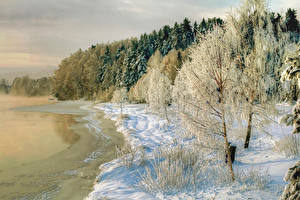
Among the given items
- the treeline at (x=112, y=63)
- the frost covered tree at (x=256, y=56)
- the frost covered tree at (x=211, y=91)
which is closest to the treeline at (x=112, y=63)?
the treeline at (x=112, y=63)

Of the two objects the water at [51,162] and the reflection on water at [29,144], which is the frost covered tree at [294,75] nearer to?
the water at [51,162]

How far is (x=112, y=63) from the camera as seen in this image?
246 feet

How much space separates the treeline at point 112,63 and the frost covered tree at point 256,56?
41168 mm

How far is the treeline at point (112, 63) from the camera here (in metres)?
54.5

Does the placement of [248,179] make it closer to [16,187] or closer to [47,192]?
[47,192]

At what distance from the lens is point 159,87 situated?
63.5 ft

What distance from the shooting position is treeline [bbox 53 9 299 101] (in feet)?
179

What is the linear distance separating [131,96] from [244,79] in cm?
3497

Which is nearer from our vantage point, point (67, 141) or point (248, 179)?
point (248, 179)

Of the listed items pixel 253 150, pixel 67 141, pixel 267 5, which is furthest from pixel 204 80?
pixel 67 141

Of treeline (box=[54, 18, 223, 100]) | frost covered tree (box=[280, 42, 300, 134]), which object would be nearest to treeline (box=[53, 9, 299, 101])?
treeline (box=[54, 18, 223, 100])

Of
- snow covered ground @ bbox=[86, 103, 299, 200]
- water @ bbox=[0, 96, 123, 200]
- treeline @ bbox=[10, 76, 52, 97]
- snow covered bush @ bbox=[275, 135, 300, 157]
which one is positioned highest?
treeline @ bbox=[10, 76, 52, 97]

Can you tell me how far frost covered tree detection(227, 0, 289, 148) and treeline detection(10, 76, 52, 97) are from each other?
131 metres

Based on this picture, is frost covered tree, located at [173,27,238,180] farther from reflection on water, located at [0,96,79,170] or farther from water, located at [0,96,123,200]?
reflection on water, located at [0,96,79,170]
